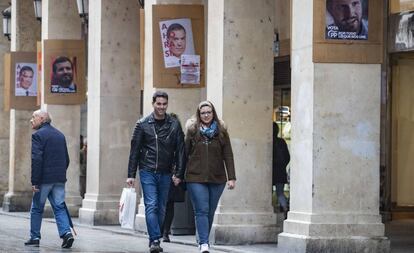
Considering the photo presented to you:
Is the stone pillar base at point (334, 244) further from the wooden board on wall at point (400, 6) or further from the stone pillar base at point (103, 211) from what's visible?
the stone pillar base at point (103, 211)

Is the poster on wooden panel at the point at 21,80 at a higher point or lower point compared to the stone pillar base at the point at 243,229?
higher

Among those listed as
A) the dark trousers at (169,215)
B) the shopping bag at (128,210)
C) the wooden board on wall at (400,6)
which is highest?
the wooden board on wall at (400,6)

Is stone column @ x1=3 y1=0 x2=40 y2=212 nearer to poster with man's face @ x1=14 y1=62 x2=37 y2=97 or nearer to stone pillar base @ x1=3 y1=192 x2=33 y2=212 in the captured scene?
stone pillar base @ x1=3 y1=192 x2=33 y2=212

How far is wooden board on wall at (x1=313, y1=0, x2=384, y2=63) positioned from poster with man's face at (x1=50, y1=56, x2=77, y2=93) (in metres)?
11.7

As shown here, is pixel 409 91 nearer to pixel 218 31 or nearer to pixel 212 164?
pixel 218 31

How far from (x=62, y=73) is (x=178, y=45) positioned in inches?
274

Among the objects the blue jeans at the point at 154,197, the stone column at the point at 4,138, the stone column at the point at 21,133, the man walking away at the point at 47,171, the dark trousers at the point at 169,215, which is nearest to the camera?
the blue jeans at the point at 154,197

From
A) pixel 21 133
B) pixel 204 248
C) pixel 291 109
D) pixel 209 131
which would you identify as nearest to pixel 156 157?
pixel 209 131

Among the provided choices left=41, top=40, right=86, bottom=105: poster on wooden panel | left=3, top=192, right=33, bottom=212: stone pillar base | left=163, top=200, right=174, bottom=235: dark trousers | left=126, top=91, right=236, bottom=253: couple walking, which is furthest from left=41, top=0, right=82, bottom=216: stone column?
left=126, top=91, right=236, bottom=253: couple walking

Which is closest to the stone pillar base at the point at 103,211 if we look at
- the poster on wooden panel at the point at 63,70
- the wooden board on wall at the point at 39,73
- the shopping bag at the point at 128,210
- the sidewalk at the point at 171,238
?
the sidewalk at the point at 171,238

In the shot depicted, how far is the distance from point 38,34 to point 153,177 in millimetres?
15185

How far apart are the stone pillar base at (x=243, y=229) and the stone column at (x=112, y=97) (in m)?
6.06

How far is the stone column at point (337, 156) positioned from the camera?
50.9ft

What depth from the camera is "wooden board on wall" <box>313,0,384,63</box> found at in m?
15.6
